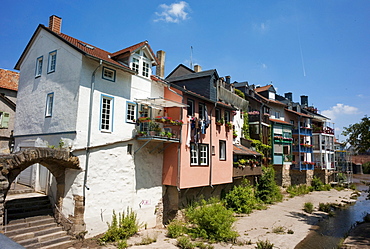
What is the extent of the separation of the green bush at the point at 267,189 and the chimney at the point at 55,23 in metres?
24.3

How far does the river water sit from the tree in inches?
205

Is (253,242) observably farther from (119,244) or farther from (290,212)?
(290,212)

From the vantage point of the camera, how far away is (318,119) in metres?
44.4

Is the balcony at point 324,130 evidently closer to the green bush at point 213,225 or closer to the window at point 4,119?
the green bush at point 213,225

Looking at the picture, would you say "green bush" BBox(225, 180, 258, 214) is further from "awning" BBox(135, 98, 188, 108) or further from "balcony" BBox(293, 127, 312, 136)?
"balcony" BBox(293, 127, 312, 136)

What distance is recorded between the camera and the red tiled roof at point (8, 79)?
936 inches

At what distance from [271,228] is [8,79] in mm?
27618

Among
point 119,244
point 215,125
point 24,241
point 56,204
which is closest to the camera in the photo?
point 24,241

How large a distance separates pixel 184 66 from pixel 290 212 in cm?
1832

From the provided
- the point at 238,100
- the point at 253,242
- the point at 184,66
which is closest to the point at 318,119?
the point at 238,100

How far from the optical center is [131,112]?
16.9 meters

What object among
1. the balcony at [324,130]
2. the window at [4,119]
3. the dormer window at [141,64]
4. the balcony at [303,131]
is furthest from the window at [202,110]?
the balcony at [324,130]

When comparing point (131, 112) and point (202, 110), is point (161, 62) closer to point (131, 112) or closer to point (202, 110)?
point (202, 110)

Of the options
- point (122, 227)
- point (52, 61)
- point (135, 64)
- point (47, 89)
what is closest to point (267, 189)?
point (122, 227)
